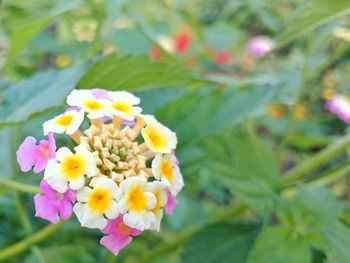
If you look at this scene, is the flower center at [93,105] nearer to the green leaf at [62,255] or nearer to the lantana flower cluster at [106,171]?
the lantana flower cluster at [106,171]

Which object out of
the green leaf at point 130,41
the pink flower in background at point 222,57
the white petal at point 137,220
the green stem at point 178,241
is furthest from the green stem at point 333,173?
the pink flower in background at point 222,57

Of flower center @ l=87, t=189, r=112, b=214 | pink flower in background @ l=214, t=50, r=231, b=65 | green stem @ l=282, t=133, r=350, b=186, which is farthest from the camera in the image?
pink flower in background @ l=214, t=50, r=231, b=65

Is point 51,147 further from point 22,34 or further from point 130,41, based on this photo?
point 130,41

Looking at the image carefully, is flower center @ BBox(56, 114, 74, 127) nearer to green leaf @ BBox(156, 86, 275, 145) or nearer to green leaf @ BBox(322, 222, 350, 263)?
green leaf @ BBox(156, 86, 275, 145)

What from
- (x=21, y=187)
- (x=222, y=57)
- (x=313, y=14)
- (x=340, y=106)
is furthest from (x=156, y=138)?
(x=222, y=57)

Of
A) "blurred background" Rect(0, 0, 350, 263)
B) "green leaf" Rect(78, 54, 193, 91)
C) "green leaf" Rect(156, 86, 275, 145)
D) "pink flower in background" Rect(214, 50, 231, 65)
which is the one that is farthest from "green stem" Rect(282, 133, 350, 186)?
"pink flower in background" Rect(214, 50, 231, 65)

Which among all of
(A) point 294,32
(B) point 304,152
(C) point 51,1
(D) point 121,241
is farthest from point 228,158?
(B) point 304,152
